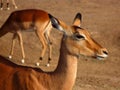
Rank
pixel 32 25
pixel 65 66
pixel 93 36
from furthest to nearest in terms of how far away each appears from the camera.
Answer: pixel 93 36, pixel 32 25, pixel 65 66

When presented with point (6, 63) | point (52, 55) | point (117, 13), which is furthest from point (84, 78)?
point (117, 13)

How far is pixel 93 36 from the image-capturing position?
13.2 meters

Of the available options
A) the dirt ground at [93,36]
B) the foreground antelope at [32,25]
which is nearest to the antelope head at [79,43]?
the dirt ground at [93,36]

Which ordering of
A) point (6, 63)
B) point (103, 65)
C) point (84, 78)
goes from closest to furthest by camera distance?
point (6, 63), point (84, 78), point (103, 65)

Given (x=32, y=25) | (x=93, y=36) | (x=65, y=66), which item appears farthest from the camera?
(x=93, y=36)

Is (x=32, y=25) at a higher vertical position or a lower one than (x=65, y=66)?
lower

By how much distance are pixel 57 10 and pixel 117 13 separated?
7.39ft

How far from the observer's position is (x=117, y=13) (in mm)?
16203

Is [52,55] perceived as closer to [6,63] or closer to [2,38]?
[2,38]

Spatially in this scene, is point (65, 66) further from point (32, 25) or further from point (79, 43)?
point (32, 25)

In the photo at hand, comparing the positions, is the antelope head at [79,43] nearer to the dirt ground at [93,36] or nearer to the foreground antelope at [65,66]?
the foreground antelope at [65,66]

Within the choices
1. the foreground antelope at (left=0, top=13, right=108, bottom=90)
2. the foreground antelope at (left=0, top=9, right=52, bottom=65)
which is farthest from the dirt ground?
the foreground antelope at (left=0, top=13, right=108, bottom=90)

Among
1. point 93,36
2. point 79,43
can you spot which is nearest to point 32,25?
point 93,36

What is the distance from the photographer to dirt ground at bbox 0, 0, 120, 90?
32.3 feet
